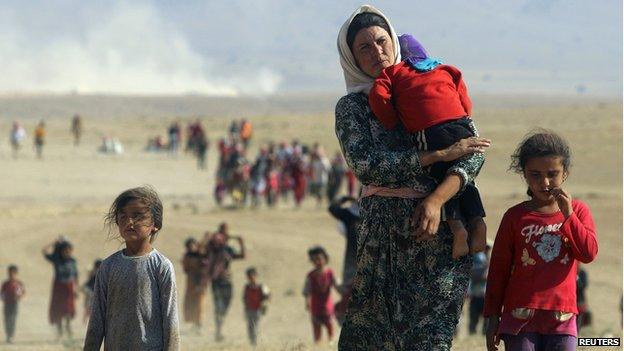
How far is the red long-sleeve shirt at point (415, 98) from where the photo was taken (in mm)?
5457

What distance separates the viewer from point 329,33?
199 m

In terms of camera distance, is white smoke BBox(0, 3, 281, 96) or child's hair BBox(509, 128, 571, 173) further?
white smoke BBox(0, 3, 281, 96)

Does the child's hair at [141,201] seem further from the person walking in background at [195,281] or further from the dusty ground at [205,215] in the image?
the person walking in background at [195,281]

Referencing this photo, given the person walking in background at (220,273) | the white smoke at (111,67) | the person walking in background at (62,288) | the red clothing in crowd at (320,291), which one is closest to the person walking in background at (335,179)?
the person walking in background at (220,273)

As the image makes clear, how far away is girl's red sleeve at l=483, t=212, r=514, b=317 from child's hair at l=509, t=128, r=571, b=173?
269 mm

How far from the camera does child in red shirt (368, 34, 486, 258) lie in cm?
546

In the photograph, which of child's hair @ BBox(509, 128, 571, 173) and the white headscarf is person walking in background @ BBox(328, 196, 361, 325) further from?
the white headscarf

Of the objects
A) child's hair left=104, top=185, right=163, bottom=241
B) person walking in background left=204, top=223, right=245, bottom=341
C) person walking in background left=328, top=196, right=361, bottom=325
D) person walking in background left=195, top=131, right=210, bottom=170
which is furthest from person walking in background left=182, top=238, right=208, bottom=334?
person walking in background left=195, top=131, right=210, bottom=170

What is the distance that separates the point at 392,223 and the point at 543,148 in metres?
0.74

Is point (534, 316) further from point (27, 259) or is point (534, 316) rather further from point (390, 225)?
point (27, 259)

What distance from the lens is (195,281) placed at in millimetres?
16219

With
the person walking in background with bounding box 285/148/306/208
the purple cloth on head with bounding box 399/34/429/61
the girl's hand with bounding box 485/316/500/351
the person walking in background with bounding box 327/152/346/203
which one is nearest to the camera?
the purple cloth on head with bounding box 399/34/429/61

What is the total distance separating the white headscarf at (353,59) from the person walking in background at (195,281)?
1046 centimetres

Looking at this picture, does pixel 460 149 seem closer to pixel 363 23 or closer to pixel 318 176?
pixel 363 23
